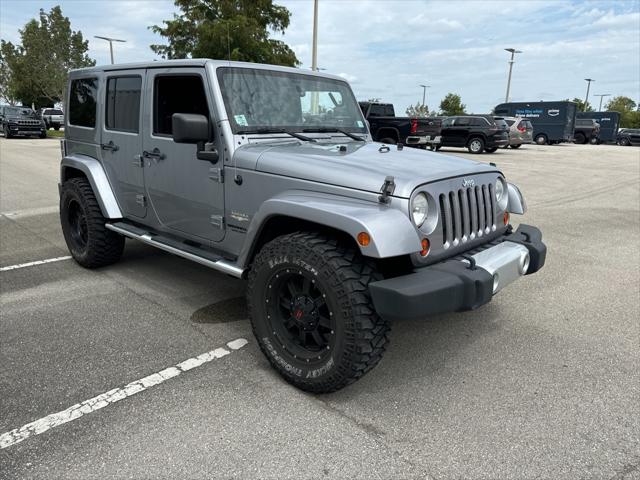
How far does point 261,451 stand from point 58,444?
3.19 ft

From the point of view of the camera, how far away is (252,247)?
10.3 ft

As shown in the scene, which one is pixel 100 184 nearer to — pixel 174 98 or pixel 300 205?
pixel 174 98

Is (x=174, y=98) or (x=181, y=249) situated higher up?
(x=174, y=98)

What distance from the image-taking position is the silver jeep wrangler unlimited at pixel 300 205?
255 centimetres

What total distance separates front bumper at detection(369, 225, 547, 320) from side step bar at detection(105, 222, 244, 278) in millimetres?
1168

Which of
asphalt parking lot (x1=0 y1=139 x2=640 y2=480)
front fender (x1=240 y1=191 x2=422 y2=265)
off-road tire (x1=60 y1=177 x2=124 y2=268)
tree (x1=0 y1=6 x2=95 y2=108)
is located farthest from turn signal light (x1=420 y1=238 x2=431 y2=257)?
tree (x1=0 y1=6 x2=95 y2=108)

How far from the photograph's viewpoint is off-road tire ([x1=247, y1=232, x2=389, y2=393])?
99.4 inches

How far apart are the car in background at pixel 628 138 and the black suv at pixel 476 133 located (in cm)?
2287

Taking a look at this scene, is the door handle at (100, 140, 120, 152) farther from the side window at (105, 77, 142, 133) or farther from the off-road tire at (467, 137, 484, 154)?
the off-road tire at (467, 137, 484, 154)

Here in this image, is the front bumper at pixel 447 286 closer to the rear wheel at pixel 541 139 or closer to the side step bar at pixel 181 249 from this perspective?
the side step bar at pixel 181 249

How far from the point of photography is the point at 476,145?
21219 mm

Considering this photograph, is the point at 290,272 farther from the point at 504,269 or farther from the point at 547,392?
the point at 547,392

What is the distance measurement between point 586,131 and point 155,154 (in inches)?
1545

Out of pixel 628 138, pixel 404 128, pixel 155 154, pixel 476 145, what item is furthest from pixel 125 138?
pixel 628 138
